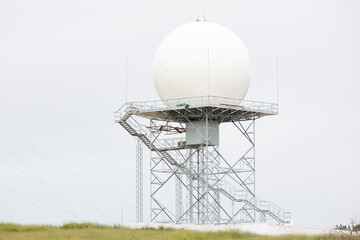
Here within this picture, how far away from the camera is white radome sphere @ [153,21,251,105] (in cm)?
6694

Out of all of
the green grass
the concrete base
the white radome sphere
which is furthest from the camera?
the white radome sphere

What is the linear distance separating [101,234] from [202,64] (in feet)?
50.1

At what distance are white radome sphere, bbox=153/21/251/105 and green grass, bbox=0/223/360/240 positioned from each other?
994 cm

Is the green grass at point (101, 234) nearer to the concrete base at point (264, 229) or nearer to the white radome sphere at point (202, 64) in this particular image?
the concrete base at point (264, 229)

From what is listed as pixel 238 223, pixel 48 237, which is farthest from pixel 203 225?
pixel 48 237

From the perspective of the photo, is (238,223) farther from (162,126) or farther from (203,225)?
(162,126)

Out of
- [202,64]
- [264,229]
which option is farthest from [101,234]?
[202,64]

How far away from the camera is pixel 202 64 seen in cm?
6681

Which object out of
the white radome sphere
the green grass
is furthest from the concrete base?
the white radome sphere

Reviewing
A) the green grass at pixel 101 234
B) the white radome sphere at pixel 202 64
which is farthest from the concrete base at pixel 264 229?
the white radome sphere at pixel 202 64

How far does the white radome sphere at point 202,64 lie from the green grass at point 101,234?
32.6 feet

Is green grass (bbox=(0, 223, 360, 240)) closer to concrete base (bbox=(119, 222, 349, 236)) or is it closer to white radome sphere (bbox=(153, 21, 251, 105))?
concrete base (bbox=(119, 222, 349, 236))

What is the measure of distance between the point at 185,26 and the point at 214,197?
1139 cm

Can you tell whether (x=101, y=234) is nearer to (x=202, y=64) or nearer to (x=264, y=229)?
(x=264, y=229)
